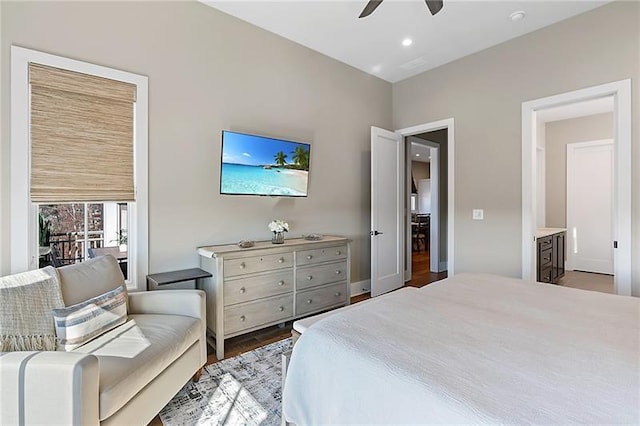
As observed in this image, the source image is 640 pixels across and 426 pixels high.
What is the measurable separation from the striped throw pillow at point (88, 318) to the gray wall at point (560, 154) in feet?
22.8

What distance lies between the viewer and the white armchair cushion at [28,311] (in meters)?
1.59

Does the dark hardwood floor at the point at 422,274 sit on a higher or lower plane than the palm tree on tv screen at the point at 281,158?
lower

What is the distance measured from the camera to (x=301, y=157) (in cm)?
351

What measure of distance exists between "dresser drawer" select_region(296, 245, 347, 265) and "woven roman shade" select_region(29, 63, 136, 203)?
157cm

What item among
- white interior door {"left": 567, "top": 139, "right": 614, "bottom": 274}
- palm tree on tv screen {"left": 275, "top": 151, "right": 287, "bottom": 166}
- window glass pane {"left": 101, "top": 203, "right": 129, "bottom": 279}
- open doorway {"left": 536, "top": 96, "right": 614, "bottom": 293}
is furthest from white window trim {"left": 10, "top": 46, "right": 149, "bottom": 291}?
white interior door {"left": 567, "top": 139, "right": 614, "bottom": 274}

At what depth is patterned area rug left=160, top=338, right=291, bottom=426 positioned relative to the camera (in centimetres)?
182

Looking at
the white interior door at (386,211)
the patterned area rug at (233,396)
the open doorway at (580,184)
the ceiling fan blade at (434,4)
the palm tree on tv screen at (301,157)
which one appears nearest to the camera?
the patterned area rug at (233,396)

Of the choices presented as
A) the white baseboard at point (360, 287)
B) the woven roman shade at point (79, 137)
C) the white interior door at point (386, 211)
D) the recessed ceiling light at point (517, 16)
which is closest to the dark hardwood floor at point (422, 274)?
the white interior door at point (386, 211)

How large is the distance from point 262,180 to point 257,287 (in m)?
1.08

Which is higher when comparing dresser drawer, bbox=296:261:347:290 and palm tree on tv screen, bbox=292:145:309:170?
palm tree on tv screen, bbox=292:145:309:170

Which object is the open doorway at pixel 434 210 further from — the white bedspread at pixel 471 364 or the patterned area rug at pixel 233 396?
the white bedspread at pixel 471 364

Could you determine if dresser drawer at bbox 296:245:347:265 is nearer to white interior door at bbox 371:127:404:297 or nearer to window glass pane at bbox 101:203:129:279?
white interior door at bbox 371:127:404:297

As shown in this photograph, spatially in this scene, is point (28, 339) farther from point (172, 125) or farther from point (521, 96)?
point (521, 96)

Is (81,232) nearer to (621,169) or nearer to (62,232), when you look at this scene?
(62,232)
